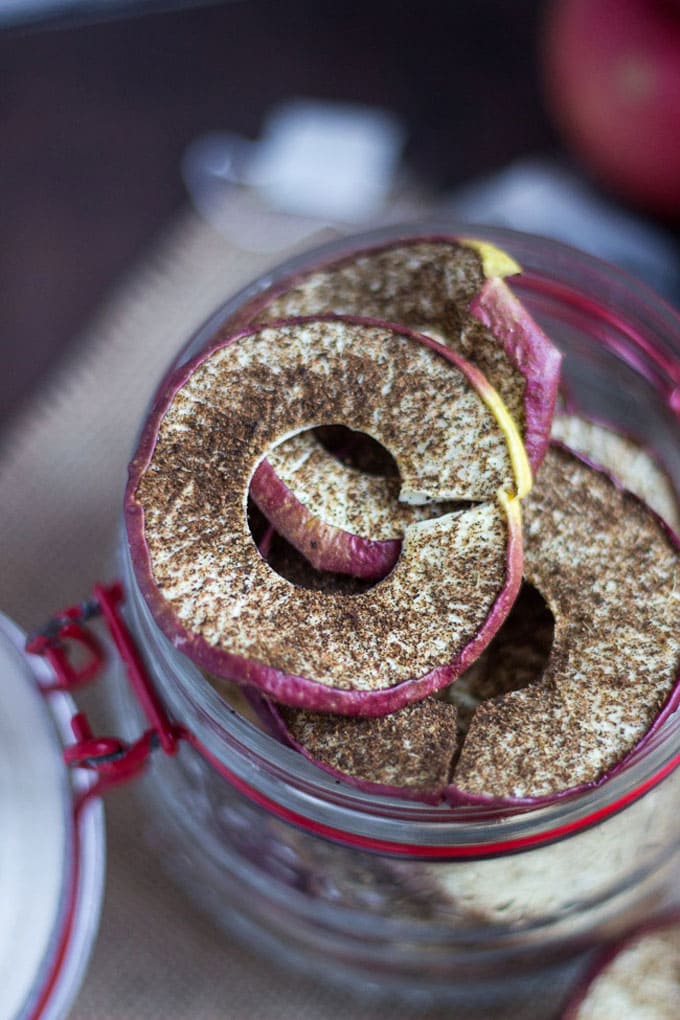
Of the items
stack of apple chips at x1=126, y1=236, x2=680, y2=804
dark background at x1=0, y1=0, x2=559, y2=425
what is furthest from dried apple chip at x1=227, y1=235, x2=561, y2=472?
dark background at x1=0, y1=0, x2=559, y2=425

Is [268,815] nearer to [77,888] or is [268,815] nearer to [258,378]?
[77,888]

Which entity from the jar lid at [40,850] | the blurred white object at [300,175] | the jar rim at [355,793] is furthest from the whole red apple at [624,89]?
the jar lid at [40,850]

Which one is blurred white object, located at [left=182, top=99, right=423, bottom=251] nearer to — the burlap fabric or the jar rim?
the burlap fabric

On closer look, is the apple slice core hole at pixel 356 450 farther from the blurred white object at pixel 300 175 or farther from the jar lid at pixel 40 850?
the blurred white object at pixel 300 175

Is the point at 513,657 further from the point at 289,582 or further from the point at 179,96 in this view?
the point at 179,96

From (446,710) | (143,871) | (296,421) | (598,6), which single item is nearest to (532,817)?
(446,710)

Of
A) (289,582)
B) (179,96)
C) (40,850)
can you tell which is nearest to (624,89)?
(179,96)
